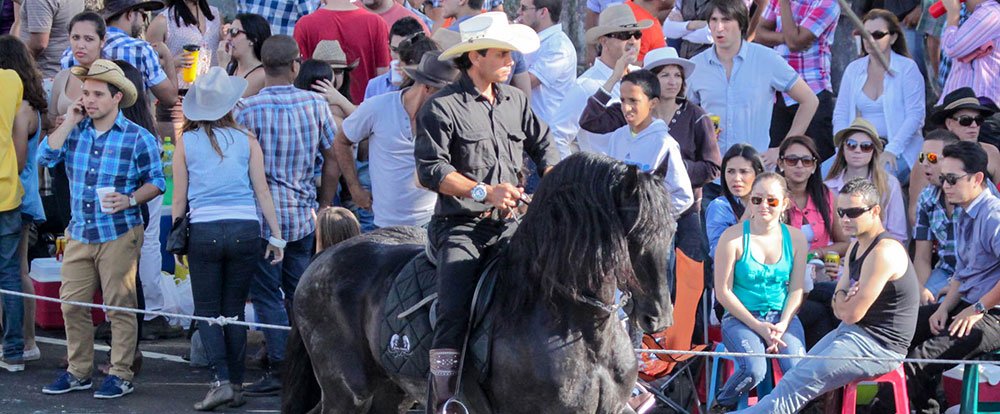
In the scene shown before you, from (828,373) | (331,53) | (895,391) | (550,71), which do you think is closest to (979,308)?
(895,391)

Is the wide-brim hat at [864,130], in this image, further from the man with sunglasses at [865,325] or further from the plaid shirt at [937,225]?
the man with sunglasses at [865,325]

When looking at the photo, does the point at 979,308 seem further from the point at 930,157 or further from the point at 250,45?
the point at 250,45

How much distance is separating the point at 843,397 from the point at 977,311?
3.18ft

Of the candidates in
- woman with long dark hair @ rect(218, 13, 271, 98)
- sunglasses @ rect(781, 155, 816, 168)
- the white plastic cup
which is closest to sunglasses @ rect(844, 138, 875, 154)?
sunglasses @ rect(781, 155, 816, 168)

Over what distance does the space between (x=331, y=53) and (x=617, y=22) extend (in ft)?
7.25

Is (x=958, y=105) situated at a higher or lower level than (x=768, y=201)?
higher

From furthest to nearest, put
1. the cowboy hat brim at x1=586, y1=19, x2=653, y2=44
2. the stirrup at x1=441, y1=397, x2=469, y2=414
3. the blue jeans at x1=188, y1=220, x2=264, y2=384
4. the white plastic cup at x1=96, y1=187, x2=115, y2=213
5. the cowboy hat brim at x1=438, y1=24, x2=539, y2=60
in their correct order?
the cowboy hat brim at x1=586, y1=19, x2=653, y2=44, the white plastic cup at x1=96, y1=187, x2=115, y2=213, the blue jeans at x1=188, y1=220, x2=264, y2=384, the cowboy hat brim at x1=438, y1=24, x2=539, y2=60, the stirrup at x1=441, y1=397, x2=469, y2=414

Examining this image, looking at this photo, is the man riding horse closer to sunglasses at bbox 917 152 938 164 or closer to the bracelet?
the bracelet

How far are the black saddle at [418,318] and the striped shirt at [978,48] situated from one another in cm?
543

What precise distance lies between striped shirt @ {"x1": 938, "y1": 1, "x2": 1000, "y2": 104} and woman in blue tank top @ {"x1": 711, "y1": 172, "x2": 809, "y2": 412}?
2829mm

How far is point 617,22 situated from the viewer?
9.88m

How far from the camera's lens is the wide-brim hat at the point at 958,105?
9375 mm

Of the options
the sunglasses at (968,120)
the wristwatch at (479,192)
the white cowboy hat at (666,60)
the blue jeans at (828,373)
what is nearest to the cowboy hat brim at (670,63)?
the white cowboy hat at (666,60)

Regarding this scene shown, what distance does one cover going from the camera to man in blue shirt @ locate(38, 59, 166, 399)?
8.78 metres
